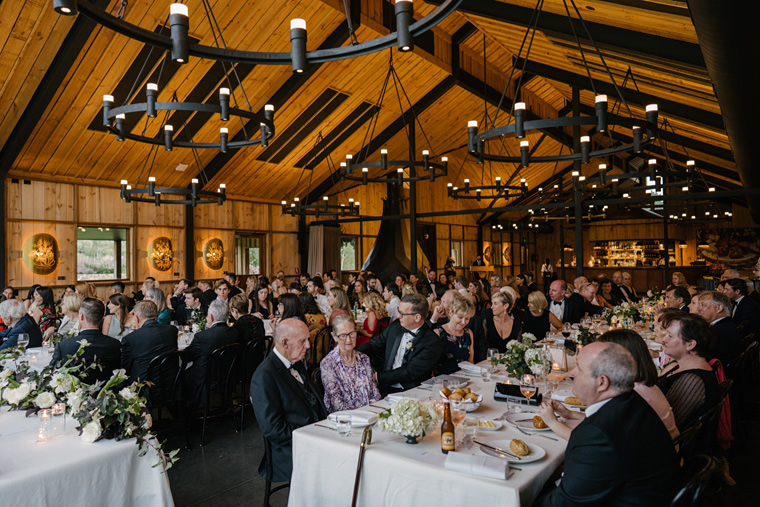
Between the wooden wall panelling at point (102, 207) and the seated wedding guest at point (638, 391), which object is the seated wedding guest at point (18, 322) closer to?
the seated wedding guest at point (638, 391)

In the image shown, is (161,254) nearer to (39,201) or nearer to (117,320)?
(39,201)

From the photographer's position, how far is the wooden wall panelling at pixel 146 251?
1159 cm

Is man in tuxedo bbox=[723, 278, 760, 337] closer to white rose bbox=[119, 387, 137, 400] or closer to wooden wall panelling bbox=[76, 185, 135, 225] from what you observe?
white rose bbox=[119, 387, 137, 400]

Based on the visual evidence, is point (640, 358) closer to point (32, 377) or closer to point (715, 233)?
point (32, 377)

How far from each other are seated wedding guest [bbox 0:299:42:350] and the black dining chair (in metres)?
2.02

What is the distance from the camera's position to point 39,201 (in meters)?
9.94

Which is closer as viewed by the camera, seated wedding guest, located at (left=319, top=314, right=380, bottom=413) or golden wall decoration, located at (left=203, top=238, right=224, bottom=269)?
seated wedding guest, located at (left=319, top=314, right=380, bottom=413)

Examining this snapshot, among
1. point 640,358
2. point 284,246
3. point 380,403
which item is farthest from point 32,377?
point 284,246

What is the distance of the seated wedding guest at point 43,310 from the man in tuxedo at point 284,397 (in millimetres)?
4678

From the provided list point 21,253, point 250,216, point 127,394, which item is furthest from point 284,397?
point 250,216

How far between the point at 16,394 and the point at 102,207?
378 inches

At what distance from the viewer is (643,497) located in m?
1.76

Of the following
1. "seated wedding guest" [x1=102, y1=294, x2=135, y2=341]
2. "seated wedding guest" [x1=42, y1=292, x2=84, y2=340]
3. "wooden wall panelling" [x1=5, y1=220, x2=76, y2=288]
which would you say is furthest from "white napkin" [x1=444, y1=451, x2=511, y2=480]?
"wooden wall panelling" [x1=5, y1=220, x2=76, y2=288]

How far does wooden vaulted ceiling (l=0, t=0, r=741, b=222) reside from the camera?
21.0 ft
